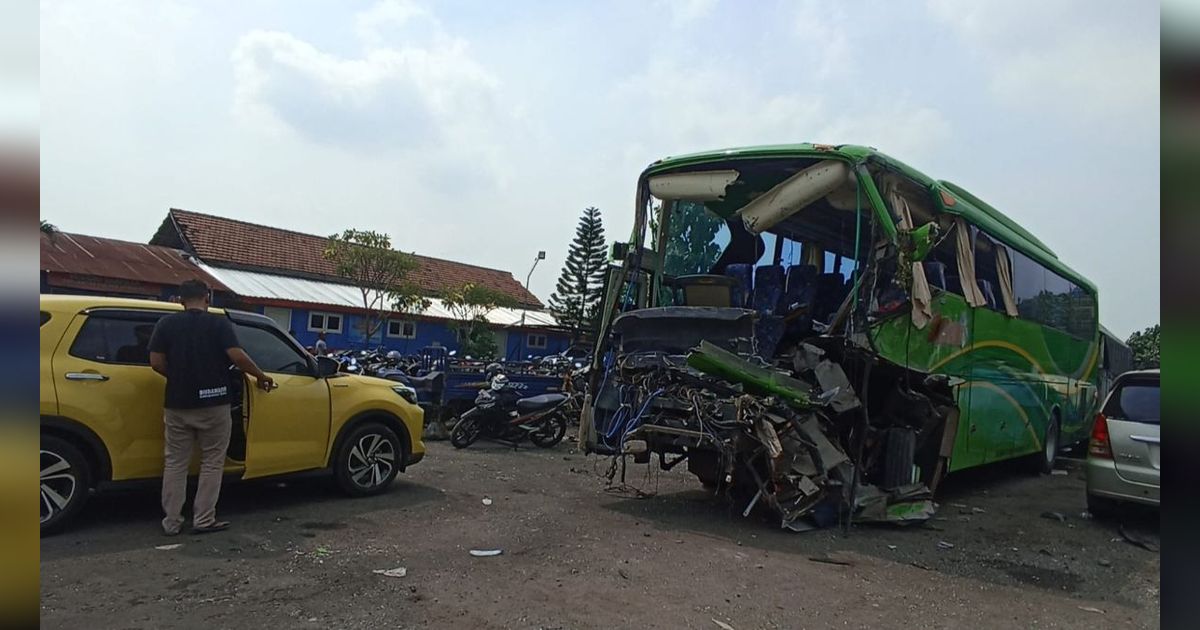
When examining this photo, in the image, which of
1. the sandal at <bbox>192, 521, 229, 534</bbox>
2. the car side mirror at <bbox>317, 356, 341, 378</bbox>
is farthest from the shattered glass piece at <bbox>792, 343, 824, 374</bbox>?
the sandal at <bbox>192, 521, 229, 534</bbox>

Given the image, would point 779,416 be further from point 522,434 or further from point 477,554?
point 522,434

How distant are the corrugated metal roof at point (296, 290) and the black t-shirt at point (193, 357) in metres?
20.1

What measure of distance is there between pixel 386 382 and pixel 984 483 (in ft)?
28.4

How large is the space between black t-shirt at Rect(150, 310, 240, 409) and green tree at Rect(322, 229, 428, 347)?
17.5m

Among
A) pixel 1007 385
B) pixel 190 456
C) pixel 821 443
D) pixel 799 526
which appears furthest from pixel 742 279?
pixel 190 456

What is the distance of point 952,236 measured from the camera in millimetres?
8352

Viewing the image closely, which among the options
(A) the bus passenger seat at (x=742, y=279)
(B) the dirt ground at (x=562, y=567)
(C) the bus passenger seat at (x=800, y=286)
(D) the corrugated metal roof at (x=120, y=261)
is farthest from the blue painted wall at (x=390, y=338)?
(B) the dirt ground at (x=562, y=567)

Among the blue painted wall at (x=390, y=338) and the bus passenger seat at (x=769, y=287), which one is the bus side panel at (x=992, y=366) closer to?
the bus passenger seat at (x=769, y=287)

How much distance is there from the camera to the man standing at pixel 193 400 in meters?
5.76

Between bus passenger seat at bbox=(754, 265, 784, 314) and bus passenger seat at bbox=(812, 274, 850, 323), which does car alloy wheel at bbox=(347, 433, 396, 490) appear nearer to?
bus passenger seat at bbox=(754, 265, 784, 314)

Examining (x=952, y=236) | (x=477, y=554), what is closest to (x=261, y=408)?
(x=477, y=554)

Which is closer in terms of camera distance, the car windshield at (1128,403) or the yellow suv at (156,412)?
the yellow suv at (156,412)

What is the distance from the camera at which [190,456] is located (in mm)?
5887
